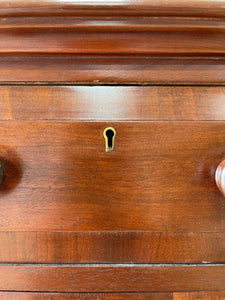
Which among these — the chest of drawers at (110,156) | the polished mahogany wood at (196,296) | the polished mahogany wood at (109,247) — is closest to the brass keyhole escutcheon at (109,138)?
the chest of drawers at (110,156)

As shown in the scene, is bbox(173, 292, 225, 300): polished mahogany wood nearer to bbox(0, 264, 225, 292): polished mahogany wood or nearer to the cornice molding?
bbox(0, 264, 225, 292): polished mahogany wood

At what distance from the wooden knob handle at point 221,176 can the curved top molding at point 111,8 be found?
17cm

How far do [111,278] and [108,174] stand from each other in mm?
136

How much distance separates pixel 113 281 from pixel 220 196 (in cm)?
17

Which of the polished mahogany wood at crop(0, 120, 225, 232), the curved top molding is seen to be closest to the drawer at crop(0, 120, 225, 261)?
the polished mahogany wood at crop(0, 120, 225, 232)

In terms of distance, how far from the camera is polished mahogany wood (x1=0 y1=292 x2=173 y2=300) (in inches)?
14.5

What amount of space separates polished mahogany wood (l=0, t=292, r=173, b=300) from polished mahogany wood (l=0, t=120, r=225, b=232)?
9 cm

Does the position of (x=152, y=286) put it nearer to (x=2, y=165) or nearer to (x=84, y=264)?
(x=84, y=264)

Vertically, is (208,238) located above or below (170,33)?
below

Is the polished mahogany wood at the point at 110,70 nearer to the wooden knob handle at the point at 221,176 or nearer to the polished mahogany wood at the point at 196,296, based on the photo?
the wooden knob handle at the point at 221,176

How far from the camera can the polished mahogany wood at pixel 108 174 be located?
0.35m

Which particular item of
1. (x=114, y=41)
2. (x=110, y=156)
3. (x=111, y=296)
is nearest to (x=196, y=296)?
(x=111, y=296)

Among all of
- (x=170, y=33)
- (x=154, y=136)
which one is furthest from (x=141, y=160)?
(x=170, y=33)

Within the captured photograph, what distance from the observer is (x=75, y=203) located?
0.35 metres
